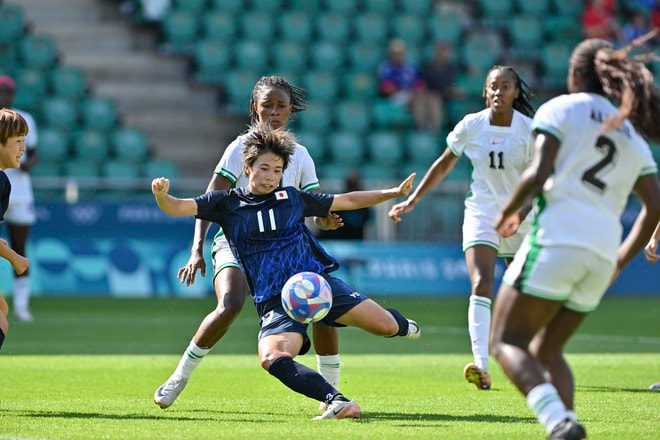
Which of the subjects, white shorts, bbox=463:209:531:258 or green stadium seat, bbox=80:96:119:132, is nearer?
white shorts, bbox=463:209:531:258

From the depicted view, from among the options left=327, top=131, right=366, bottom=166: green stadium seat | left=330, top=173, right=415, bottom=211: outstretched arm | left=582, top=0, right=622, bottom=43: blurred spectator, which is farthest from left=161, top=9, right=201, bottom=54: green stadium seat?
left=330, top=173, right=415, bottom=211: outstretched arm

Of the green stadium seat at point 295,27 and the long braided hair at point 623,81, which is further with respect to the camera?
the green stadium seat at point 295,27

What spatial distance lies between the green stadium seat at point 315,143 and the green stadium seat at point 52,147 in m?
4.38

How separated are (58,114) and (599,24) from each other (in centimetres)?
1163

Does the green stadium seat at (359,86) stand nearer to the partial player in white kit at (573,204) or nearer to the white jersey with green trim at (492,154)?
the white jersey with green trim at (492,154)

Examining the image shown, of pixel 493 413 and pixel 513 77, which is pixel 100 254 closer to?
pixel 513 77

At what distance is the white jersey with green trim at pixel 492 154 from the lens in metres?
9.99

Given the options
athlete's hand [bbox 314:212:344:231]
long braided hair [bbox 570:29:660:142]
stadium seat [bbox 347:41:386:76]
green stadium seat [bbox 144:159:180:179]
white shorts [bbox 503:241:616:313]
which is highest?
long braided hair [bbox 570:29:660:142]

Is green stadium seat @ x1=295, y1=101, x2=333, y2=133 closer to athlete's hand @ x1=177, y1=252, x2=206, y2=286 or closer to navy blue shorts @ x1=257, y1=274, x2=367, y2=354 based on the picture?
athlete's hand @ x1=177, y1=252, x2=206, y2=286

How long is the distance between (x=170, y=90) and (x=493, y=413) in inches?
714

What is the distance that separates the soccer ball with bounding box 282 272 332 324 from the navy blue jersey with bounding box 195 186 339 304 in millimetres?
257

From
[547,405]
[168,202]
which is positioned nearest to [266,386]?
[168,202]

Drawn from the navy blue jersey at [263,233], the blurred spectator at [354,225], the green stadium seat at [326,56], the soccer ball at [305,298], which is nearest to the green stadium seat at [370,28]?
the green stadium seat at [326,56]

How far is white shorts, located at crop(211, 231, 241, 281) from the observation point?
27.6 feet
